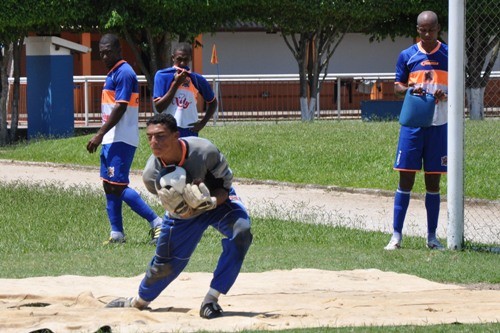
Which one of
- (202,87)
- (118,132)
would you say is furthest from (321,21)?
(118,132)

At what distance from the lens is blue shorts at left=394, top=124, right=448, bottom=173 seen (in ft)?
35.5

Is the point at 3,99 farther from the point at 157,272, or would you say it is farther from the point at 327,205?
the point at 157,272

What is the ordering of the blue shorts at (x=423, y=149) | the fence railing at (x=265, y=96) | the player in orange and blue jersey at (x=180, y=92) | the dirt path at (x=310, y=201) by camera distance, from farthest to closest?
the fence railing at (x=265, y=96) < the dirt path at (x=310, y=201) < the player in orange and blue jersey at (x=180, y=92) < the blue shorts at (x=423, y=149)

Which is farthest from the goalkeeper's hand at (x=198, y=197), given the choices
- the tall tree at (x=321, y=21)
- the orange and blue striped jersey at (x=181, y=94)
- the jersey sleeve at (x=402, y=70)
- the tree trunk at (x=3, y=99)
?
the tall tree at (x=321, y=21)

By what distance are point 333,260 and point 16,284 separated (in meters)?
3.10

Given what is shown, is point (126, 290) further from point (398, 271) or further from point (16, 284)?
point (398, 271)

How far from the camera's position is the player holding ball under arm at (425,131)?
426 inches

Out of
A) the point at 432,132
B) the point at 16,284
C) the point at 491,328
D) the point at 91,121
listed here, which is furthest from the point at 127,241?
the point at 91,121

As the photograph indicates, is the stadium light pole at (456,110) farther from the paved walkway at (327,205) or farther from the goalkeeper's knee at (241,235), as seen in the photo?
the goalkeeper's knee at (241,235)

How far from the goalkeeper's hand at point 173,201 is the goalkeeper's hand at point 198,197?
0.05 meters

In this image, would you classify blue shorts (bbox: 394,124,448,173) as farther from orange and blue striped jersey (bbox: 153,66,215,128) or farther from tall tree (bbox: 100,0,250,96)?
tall tree (bbox: 100,0,250,96)

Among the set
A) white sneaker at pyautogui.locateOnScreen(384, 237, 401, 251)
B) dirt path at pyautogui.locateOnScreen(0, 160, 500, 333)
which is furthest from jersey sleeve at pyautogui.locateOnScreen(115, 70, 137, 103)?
white sneaker at pyautogui.locateOnScreen(384, 237, 401, 251)

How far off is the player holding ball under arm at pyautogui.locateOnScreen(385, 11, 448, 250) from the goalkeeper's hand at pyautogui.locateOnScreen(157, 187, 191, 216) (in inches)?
161

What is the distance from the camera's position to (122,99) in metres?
11.1
